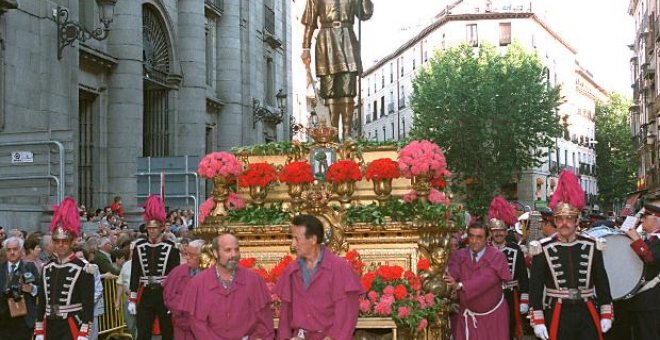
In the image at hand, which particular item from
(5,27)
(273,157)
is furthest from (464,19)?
(273,157)

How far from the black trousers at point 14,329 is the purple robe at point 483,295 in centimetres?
537

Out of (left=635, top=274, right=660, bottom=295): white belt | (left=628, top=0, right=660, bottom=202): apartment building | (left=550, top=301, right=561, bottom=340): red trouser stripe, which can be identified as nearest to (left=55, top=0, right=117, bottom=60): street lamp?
(left=635, top=274, right=660, bottom=295): white belt

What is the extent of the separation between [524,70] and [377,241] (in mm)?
38045

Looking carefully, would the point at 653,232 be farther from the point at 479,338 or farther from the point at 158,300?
the point at 158,300

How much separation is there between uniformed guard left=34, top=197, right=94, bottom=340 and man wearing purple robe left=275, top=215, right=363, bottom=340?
337 centimetres

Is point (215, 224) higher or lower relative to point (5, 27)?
lower

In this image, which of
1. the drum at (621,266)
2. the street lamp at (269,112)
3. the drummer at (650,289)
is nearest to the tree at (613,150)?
the street lamp at (269,112)

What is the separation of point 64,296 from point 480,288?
469 cm

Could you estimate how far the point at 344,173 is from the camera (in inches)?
490

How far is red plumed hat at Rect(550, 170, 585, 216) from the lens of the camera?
30.7 ft

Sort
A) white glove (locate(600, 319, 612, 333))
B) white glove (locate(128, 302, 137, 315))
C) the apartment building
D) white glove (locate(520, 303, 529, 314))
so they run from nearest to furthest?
white glove (locate(600, 319, 612, 333)) → white glove (locate(520, 303, 529, 314)) → white glove (locate(128, 302, 137, 315)) → the apartment building

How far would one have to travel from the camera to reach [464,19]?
75875mm

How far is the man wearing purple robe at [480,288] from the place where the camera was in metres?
11.2

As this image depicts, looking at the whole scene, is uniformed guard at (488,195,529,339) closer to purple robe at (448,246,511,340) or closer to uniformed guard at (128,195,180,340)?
purple robe at (448,246,511,340)
